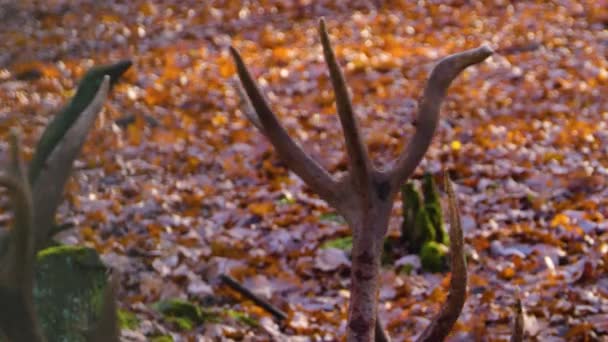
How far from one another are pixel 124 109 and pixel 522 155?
402cm

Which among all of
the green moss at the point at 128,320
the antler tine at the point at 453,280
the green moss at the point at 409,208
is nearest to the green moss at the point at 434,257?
the green moss at the point at 409,208

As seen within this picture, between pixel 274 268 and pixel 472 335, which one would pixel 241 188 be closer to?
pixel 274 268

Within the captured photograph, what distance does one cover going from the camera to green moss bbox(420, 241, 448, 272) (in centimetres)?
549

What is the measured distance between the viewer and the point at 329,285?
17.9 feet

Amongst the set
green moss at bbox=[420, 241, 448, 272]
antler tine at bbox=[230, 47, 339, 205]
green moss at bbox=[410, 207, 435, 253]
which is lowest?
green moss at bbox=[420, 241, 448, 272]

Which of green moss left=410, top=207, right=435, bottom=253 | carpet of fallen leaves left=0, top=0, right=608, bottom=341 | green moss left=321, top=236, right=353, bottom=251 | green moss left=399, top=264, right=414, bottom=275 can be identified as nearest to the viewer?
carpet of fallen leaves left=0, top=0, right=608, bottom=341

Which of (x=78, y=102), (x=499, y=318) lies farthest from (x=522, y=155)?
(x=78, y=102)

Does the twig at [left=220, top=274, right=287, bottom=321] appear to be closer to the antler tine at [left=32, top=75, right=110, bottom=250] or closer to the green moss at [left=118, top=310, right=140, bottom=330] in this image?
the green moss at [left=118, top=310, right=140, bottom=330]

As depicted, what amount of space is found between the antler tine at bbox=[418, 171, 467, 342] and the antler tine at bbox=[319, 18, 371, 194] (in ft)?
0.73

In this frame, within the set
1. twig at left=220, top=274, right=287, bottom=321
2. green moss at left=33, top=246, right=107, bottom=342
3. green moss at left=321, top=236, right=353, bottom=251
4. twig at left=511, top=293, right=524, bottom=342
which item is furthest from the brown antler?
green moss at left=321, top=236, right=353, bottom=251

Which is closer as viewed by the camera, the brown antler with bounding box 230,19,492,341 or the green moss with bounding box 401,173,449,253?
the brown antler with bounding box 230,19,492,341

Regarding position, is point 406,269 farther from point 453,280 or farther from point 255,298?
point 453,280

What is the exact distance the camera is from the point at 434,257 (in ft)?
18.1

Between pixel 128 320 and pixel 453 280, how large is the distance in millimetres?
2344
